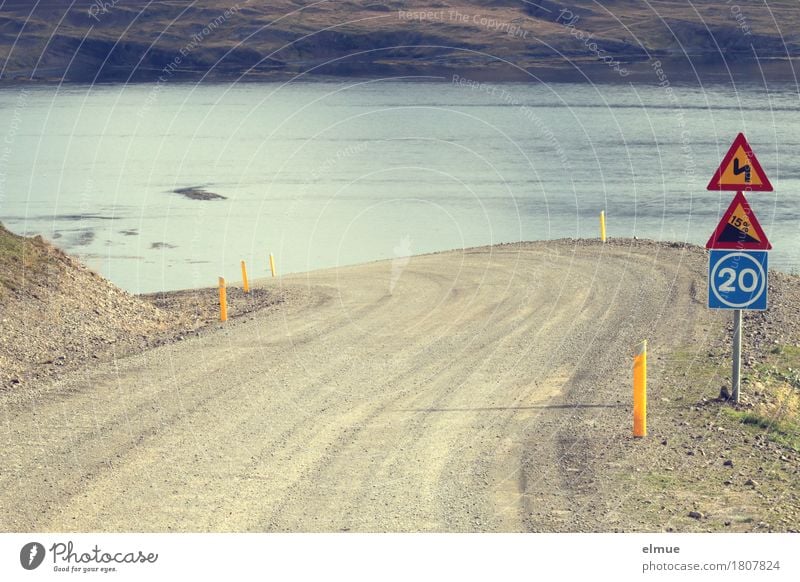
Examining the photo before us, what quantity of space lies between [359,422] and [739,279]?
6806mm

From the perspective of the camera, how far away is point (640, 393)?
18.4 metres

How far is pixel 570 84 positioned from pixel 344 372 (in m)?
162

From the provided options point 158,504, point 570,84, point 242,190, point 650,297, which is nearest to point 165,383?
point 158,504

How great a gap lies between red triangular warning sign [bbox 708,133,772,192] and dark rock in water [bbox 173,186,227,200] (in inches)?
2359

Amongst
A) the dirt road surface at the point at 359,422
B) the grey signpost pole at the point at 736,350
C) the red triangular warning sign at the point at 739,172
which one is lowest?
the dirt road surface at the point at 359,422

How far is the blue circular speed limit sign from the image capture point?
18.7m

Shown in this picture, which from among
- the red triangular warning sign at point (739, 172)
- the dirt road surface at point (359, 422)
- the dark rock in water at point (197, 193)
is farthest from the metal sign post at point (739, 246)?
the dark rock in water at point (197, 193)

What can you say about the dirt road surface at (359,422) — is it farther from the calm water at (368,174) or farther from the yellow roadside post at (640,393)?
the calm water at (368,174)

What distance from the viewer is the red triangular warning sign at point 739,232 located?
731 inches

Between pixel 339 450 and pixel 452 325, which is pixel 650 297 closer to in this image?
pixel 452 325
